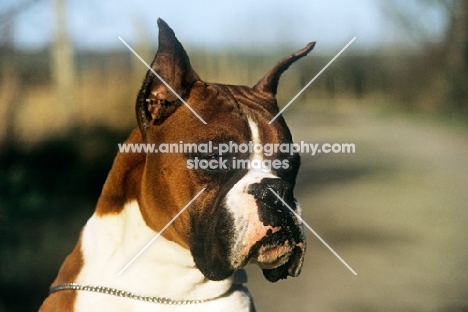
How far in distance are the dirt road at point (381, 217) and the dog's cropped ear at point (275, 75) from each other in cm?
192

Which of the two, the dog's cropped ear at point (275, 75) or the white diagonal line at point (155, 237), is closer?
the white diagonal line at point (155, 237)

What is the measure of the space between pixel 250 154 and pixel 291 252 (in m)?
0.39

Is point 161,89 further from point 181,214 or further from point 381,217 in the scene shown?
point 381,217

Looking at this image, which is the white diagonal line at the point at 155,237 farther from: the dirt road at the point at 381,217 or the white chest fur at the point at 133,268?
the dirt road at the point at 381,217

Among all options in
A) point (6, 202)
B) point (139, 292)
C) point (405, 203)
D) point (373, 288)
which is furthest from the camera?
point (405, 203)

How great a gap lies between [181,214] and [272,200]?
1.19 ft

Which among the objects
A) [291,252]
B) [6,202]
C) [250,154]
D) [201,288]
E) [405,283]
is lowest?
[405,283]

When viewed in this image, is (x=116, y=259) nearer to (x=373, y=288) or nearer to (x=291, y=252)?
(x=291, y=252)

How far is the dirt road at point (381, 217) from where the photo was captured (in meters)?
5.15

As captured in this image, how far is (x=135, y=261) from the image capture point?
2896mm

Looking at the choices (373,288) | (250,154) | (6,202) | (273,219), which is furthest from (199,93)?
(373,288)

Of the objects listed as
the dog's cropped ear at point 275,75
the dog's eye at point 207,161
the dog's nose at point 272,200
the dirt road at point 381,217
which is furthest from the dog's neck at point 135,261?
the dirt road at point 381,217

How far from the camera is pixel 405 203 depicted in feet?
26.7

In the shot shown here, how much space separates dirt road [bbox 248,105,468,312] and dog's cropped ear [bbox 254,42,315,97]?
1919 mm
